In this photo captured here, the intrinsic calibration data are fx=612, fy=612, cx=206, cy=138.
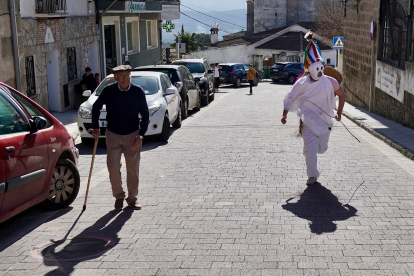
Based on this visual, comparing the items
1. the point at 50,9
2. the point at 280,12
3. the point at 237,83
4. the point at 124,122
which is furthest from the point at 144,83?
the point at 280,12

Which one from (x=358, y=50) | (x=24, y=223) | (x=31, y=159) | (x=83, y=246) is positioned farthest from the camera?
(x=358, y=50)

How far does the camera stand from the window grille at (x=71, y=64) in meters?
21.5

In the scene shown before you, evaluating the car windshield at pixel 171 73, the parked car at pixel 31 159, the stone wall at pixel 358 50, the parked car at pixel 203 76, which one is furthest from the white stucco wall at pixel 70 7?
the parked car at pixel 31 159

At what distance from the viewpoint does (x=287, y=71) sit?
42.8 m

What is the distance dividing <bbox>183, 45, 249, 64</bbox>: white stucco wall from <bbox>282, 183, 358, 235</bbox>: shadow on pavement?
53484mm

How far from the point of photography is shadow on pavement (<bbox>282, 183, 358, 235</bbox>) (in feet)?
22.5

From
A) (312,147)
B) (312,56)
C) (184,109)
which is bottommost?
(184,109)

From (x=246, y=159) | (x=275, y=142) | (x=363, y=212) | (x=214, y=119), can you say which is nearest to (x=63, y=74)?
(x=214, y=119)

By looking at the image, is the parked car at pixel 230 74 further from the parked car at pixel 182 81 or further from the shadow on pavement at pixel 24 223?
the shadow on pavement at pixel 24 223

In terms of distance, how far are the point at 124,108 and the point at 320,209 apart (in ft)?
8.86

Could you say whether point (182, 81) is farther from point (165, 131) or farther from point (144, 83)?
point (165, 131)

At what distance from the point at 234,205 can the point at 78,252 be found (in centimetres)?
235

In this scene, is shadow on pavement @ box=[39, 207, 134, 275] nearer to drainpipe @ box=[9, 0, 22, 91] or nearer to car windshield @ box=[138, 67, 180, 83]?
drainpipe @ box=[9, 0, 22, 91]

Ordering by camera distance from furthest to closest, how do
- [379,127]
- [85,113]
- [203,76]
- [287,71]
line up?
[287,71] < [203,76] < [379,127] < [85,113]
